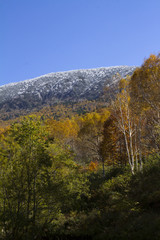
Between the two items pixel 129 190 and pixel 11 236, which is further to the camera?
pixel 129 190

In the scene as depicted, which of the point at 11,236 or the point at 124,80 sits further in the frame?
the point at 124,80

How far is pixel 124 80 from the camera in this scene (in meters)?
16.7

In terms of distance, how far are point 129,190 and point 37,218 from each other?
8959mm

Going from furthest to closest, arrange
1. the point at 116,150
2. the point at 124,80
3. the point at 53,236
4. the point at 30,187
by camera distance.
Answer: the point at 116,150
the point at 124,80
the point at 53,236
the point at 30,187

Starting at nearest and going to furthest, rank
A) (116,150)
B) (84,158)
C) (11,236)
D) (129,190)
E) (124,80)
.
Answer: (11,236) → (129,190) → (124,80) → (116,150) → (84,158)

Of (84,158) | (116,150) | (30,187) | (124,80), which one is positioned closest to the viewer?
(30,187)

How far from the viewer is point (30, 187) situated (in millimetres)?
8930

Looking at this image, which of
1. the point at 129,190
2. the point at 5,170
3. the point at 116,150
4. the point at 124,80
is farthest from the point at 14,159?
the point at 116,150

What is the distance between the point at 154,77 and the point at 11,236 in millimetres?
15890

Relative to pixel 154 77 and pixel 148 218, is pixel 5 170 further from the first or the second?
pixel 154 77

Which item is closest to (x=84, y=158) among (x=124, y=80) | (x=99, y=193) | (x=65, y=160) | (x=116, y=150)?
(x=116, y=150)

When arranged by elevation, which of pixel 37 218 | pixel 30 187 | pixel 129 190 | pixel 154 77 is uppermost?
pixel 154 77

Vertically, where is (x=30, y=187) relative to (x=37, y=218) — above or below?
above

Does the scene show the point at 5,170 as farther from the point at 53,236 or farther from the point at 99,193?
the point at 99,193
